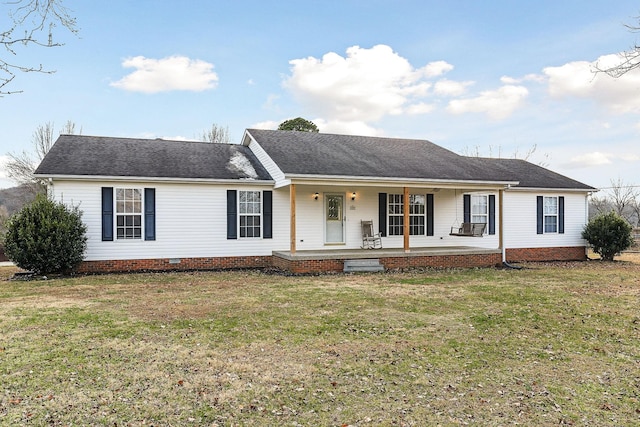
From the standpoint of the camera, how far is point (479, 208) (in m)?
16.7

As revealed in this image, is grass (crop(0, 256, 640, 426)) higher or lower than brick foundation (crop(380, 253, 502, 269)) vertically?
lower

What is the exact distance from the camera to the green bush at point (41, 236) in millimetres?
11305

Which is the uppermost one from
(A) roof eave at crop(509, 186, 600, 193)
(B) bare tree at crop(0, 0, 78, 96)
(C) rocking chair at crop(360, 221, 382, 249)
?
(B) bare tree at crop(0, 0, 78, 96)

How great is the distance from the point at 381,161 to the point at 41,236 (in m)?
10.2

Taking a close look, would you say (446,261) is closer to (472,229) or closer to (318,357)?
(472,229)

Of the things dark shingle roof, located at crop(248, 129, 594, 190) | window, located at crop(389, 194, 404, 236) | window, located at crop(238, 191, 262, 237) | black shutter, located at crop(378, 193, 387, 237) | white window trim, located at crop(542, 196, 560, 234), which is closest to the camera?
dark shingle roof, located at crop(248, 129, 594, 190)

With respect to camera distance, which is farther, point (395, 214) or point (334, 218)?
point (395, 214)

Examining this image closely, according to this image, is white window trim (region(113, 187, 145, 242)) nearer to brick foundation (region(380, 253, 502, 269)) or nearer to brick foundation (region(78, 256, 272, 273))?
brick foundation (region(78, 256, 272, 273))

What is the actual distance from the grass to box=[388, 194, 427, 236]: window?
6.20m

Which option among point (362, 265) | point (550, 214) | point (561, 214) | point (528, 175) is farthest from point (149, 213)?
point (561, 214)

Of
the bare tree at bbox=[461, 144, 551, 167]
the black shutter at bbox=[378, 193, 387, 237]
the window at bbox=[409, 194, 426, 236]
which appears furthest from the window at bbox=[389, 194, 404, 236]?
the bare tree at bbox=[461, 144, 551, 167]

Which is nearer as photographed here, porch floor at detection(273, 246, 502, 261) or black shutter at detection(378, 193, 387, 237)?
porch floor at detection(273, 246, 502, 261)

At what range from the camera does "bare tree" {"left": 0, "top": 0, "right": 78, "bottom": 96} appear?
368 cm

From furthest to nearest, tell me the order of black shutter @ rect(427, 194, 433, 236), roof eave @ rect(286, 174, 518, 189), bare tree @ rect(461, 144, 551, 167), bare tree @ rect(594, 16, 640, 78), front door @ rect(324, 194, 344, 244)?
bare tree @ rect(461, 144, 551, 167)
black shutter @ rect(427, 194, 433, 236)
front door @ rect(324, 194, 344, 244)
roof eave @ rect(286, 174, 518, 189)
bare tree @ rect(594, 16, 640, 78)
